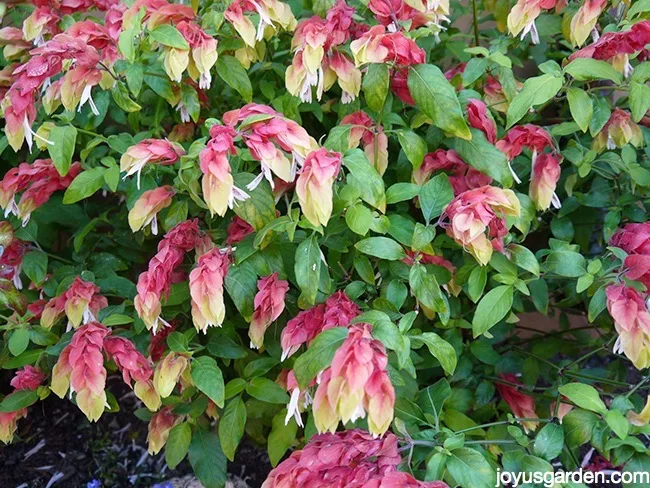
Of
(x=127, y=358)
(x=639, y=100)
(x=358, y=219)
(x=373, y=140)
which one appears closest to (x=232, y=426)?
(x=127, y=358)

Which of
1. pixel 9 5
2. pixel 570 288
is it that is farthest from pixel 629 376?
pixel 9 5

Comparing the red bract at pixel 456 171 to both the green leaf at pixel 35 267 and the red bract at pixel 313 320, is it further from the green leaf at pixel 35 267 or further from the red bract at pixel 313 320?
the green leaf at pixel 35 267

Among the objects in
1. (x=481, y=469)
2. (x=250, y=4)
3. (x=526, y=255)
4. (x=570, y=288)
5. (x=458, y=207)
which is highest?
(x=250, y=4)

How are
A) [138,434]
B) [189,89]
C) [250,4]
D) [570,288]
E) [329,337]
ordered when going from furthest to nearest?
[138,434], [570,288], [189,89], [250,4], [329,337]

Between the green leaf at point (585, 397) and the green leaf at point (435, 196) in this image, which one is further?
the green leaf at point (435, 196)

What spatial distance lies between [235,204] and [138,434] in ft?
3.29

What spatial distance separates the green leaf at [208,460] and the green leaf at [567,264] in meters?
0.74

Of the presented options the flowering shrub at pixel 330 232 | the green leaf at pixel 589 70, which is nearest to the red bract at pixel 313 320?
the flowering shrub at pixel 330 232

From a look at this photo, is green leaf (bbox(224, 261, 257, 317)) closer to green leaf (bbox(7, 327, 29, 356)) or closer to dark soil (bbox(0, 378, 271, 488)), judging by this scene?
green leaf (bbox(7, 327, 29, 356))

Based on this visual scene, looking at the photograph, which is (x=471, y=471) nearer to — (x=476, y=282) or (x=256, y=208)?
(x=476, y=282)

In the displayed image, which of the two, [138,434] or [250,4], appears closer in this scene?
[250,4]

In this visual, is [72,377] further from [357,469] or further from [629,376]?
[629,376]

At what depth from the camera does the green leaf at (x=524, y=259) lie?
1.23 metres

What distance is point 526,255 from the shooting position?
1245mm
